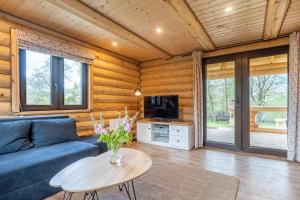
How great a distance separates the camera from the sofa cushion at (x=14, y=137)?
2170 mm

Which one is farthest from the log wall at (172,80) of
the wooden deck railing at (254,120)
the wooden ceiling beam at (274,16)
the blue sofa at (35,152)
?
the blue sofa at (35,152)

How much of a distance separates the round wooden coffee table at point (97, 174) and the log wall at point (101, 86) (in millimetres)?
1694

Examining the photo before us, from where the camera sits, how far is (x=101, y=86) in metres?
3.95

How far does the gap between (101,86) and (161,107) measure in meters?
1.59

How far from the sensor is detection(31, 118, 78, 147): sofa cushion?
8.21ft

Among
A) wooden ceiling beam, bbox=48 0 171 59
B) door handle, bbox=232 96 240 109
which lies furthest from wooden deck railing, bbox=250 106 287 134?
wooden ceiling beam, bbox=48 0 171 59

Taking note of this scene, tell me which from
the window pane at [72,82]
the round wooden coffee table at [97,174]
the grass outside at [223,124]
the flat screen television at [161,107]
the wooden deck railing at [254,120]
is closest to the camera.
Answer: the round wooden coffee table at [97,174]

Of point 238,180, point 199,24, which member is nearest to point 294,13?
point 199,24

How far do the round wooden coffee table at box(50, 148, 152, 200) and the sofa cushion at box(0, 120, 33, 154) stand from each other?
1.12 metres

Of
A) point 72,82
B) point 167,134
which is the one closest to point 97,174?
point 72,82

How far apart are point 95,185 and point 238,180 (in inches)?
79.9

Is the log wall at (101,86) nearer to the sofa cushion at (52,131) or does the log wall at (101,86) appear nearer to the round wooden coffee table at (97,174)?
the sofa cushion at (52,131)

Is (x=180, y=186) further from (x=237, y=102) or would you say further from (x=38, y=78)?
(x=38, y=78)

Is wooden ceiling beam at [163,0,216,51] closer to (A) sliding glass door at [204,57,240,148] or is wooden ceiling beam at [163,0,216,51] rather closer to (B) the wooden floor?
(A) sliding glass door at [204,57,240,148]
